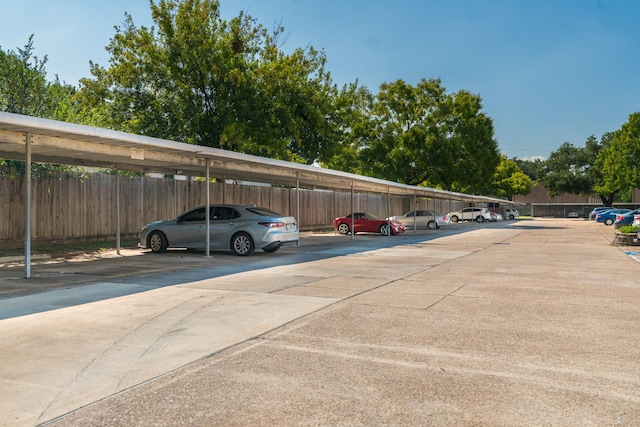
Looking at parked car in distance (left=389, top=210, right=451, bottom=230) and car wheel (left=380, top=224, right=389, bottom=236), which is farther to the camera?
parked car in distance (left=389, top=210, right=451, bottom=230)

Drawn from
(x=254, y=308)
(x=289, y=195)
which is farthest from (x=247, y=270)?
(x=289, y=195)

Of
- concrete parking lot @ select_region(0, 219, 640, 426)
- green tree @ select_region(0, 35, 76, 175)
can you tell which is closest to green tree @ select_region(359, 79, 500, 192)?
green tree @ select_region(0, 35, 76, 175)

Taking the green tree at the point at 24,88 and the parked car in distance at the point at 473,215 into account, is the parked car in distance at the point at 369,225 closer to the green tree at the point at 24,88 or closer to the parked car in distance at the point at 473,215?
the green tree at the point at 24,88

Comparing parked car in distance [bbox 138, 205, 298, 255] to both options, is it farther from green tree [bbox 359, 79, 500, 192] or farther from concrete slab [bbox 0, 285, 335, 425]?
green tree [bbox 359, 79, 500, 192]

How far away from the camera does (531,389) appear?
419 cm

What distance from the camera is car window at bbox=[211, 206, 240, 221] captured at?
1545 cm

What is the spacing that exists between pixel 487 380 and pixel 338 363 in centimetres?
126

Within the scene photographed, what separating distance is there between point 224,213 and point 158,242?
227 cm

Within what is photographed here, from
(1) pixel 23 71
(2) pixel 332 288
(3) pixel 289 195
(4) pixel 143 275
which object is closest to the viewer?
(2) pixel 332 288

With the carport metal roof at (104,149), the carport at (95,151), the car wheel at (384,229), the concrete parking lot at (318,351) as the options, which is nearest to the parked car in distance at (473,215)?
the car wheel at (384,229)

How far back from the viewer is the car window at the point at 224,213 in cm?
1545

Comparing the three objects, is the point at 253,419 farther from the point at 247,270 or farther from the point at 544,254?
the point at 544,254

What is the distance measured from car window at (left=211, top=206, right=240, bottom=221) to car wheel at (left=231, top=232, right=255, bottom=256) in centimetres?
57

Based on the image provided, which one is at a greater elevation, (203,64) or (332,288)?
(203,64)
